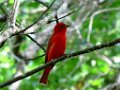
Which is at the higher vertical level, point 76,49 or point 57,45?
point 57,45

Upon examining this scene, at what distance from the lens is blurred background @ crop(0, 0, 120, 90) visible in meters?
5.12

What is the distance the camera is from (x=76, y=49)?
18.2 feet

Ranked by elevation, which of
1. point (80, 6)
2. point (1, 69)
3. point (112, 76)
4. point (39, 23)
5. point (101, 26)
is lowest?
point (112, 76)

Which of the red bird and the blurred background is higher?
the red bird

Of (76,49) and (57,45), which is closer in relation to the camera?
(57,45)

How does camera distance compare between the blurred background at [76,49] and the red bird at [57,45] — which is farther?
the blurred background at [76,49]

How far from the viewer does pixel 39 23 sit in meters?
2.43

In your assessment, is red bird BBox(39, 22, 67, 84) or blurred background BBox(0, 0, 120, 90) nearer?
red bird BBox(39, 22, 67, 84)

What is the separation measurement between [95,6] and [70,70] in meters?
1.05

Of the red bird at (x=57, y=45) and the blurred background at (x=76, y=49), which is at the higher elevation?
the red bird at (x=57, y=45)

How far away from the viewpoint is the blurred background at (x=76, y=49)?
5.12m

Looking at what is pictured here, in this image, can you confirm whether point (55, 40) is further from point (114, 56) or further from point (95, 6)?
point (114, 56)

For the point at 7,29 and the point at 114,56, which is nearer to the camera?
the point at 7,29

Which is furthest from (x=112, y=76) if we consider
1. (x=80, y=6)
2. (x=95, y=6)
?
(x=80, y=6)
